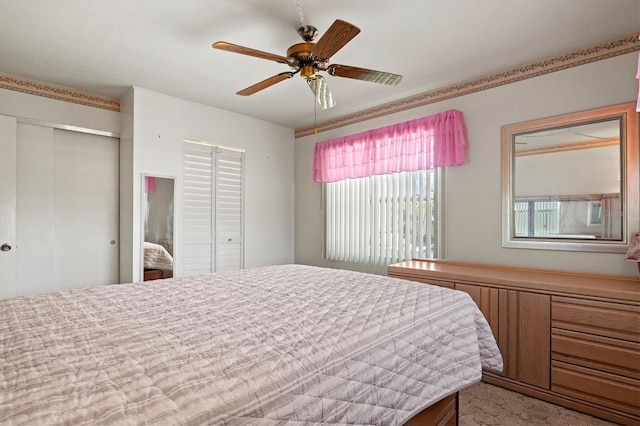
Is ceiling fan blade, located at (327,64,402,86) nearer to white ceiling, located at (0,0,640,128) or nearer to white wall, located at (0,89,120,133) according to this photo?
white ceiling, located at (0,0,640,128)

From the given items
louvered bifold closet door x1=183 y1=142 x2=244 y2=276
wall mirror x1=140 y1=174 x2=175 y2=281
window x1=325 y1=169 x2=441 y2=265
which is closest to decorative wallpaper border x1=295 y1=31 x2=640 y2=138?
window x1=325 y1=169 x2=441 y2=265

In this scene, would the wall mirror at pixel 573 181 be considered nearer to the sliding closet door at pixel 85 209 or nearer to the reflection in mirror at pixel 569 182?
the reflection in mirror at pixel 569 182

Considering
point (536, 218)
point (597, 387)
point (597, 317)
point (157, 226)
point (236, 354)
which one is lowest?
point (597, 387)

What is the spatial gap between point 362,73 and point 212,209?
259cm

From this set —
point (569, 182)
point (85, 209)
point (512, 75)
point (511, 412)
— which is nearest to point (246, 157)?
point (85, 209)

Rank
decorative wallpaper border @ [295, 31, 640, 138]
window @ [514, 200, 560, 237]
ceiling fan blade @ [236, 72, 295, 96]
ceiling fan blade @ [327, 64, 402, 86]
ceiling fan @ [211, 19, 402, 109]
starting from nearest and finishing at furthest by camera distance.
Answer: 1. ceiling fan @ [211, 19, 402, 109]
2. ceiling fan blade @ [327, 64, 402, 86]
3. ceiling fan blade @ [236, 72, 295, 96]
4. decorative wallpaper border @ [295, 31, 640, 138]
5. window @ [514, 200, 560, 237]

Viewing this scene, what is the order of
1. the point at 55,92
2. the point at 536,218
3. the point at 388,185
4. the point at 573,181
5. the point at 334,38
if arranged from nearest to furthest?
1. the point at 334,38
2. the point at 573,181
3. the point at 536,218
4. the point at 55,92
5. the point at 388,185

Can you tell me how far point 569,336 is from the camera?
2.03 m

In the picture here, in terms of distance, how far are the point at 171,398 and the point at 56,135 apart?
150 inches

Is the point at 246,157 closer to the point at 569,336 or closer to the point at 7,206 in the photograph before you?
the point at 7,206

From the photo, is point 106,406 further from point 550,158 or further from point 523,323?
point 550,158

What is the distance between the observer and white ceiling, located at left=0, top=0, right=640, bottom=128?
6.61ft

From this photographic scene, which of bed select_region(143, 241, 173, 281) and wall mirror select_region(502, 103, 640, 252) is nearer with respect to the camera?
wall mirror select_region(502, 103, 640, 252)

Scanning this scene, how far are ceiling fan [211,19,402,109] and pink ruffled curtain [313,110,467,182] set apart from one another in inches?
45.7
